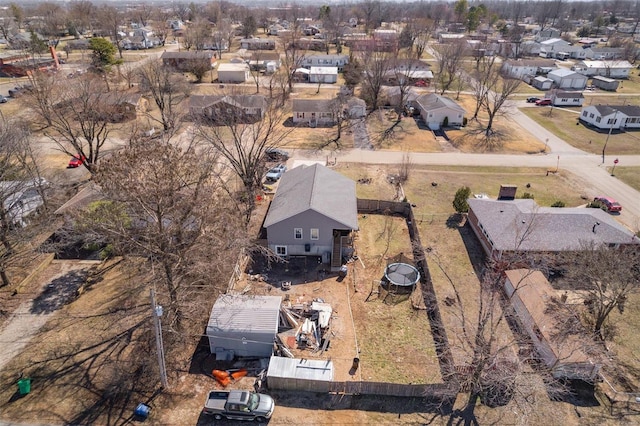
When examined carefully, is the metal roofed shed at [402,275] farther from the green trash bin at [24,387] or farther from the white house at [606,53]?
the white house at [606,53]

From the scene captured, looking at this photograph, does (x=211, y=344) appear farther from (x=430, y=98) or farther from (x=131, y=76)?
(x=131, y=76)

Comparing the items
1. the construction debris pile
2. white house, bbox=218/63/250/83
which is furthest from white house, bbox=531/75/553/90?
the construction debris pile

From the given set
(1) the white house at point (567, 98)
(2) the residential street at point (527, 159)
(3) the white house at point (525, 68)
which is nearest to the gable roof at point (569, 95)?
(1) the white house at point (567, 98)

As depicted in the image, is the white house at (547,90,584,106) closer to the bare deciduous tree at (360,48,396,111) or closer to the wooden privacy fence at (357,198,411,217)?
the bare deciduous tree at (360,48,396,111)

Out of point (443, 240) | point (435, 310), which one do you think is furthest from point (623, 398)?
point (443, 240)

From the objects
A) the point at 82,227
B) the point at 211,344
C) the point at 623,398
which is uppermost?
the point at 82,227

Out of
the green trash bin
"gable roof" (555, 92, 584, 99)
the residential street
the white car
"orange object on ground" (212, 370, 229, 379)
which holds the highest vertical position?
"gable roof" (555, 92, 584, 99)
